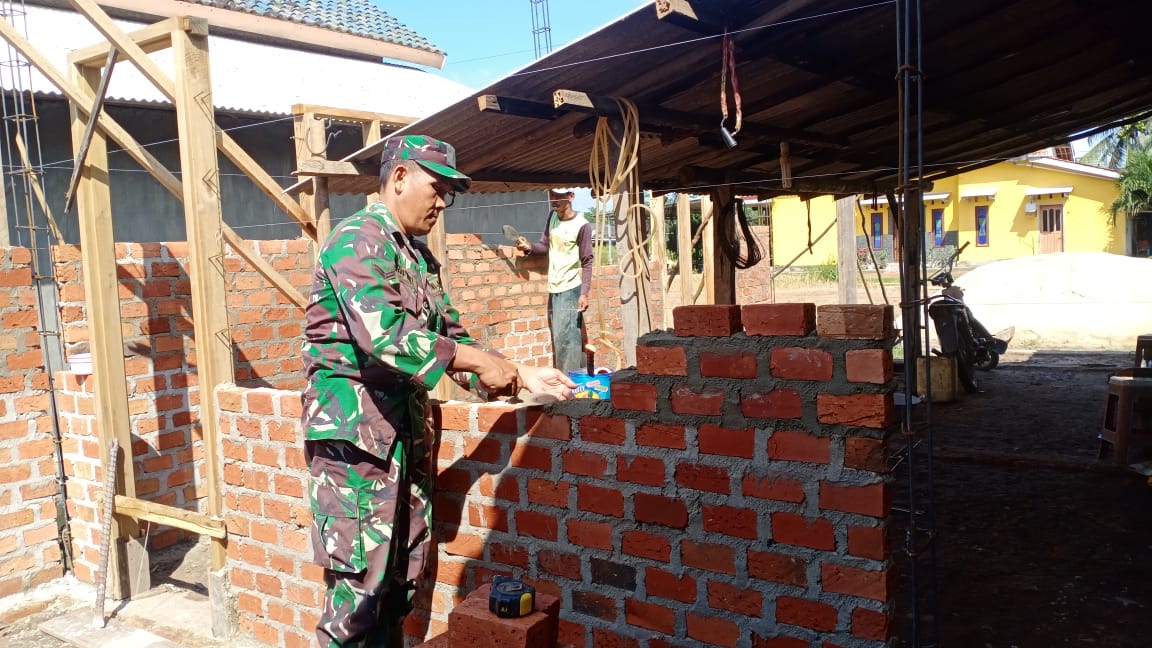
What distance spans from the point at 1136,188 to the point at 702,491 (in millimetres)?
30610

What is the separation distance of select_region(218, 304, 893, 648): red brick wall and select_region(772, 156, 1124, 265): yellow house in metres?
26.1

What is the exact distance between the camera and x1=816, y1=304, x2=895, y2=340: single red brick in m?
1.95

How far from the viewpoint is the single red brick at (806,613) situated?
2027mm

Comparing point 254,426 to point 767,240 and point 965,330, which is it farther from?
point 767,240

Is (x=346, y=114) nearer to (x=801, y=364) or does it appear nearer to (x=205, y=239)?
(x=205, y=239)

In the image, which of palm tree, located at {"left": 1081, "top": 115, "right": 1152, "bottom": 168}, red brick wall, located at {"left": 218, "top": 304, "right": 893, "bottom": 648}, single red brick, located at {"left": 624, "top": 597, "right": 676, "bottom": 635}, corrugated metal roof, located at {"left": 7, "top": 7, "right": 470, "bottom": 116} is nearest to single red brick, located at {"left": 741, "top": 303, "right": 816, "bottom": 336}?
red brick wall, located at {"left": 218, "top": 304, "right": 893, "bottom": 648}

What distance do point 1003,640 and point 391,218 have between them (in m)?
2.56

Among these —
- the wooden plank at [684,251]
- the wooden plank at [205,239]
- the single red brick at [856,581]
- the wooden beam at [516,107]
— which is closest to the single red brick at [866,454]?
the single red brick at [856,581]

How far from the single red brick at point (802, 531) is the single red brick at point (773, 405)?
251mm

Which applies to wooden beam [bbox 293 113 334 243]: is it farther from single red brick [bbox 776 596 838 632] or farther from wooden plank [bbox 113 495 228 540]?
single red brick [bbox 776 596 838 632]

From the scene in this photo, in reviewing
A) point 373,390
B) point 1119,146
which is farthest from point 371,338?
point 1119,146

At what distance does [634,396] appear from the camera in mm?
2334

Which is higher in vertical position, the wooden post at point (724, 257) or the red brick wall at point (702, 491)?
the wooden post at point (724, 257)

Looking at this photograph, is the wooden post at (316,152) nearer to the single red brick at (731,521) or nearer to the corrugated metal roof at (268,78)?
the single red brick at (731,521)
